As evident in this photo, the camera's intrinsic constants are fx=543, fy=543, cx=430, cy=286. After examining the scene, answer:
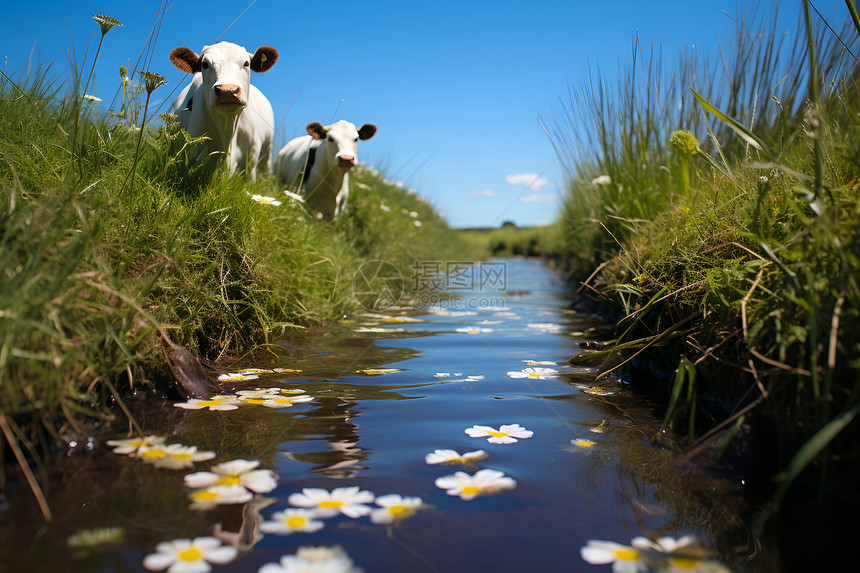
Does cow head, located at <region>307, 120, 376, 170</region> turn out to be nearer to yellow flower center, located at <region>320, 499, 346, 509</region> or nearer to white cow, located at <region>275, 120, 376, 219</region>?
white cow, located at <region>275, 120, 376, 219</region>

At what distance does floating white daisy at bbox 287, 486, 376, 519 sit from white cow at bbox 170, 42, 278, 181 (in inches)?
106

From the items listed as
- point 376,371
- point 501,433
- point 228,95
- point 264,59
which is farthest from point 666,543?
point 264,59

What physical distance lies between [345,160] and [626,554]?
475 cm

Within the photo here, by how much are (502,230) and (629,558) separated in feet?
82.9

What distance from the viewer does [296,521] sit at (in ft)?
4.31

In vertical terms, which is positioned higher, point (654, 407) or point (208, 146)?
point (208, 146)

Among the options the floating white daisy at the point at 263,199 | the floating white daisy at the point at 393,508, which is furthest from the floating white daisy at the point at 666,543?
the floating white daisy at the point at 263,199

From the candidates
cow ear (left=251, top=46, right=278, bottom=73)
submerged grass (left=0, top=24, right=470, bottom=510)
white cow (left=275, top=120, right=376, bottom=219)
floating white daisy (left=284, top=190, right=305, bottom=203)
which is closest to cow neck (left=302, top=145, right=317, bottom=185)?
white cow (left=275, top=120, right=376, bottom=219)

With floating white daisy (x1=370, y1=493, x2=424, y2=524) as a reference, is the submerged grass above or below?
above

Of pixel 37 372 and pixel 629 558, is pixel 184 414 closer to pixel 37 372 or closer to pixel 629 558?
pixel 37 372

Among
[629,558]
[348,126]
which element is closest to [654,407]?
[629,558]

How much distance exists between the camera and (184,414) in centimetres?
204

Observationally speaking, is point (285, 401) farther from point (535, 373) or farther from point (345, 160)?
point (345, 160)

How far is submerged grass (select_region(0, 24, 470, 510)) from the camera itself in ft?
4.70
